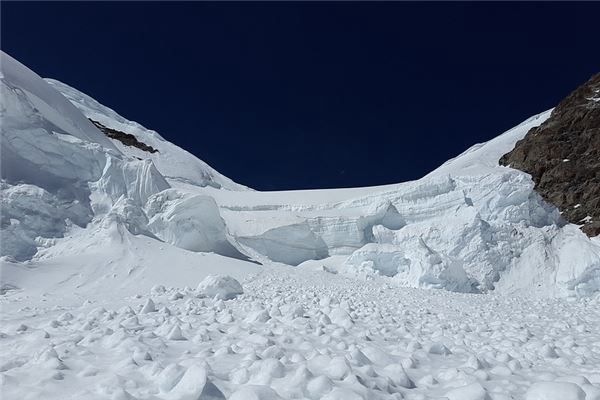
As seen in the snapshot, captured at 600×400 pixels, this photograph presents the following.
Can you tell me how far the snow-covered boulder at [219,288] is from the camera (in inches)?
358

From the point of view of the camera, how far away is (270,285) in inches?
544

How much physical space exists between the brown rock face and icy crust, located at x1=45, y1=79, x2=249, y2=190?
3621 centimetres

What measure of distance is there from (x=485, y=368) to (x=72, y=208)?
14958 millimetres

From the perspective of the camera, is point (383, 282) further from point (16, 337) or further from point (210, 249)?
point (16, 337)

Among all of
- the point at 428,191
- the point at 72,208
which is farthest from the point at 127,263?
the point at 428,191

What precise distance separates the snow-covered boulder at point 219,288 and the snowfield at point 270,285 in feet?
0.14

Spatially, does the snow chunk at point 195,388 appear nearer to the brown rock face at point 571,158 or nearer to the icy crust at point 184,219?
the icy crust at point 184,219

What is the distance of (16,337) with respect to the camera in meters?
4.45

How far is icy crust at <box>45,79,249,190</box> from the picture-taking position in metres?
55.8

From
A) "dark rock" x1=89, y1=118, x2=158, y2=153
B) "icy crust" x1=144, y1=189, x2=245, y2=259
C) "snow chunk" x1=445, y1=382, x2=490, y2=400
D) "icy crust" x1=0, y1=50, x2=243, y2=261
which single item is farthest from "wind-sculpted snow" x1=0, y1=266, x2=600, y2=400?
"dark rock" x1=89, y1=118, x2=158, y2=153

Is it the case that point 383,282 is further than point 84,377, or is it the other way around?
point 383,282

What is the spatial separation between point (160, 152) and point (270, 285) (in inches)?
2261

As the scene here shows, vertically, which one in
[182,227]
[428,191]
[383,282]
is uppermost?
[428,191]

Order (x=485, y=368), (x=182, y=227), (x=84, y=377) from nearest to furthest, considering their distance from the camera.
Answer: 1. (x=84, y=377)
2. (x=485, y=368)
3. (x=182, y=227)
